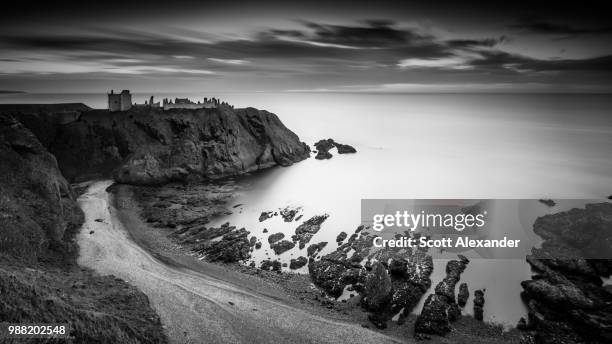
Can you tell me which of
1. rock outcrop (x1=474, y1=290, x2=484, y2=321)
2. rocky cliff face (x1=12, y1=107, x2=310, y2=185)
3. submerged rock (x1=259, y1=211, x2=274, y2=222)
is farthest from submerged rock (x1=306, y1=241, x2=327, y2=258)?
rocky cliff face (x1=12, y1=107, x2=310, y2=185)

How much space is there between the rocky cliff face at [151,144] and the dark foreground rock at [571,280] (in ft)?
166

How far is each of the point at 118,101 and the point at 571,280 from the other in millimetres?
75712

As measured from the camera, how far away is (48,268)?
26.8 m

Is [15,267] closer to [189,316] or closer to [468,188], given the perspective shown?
[189,316]

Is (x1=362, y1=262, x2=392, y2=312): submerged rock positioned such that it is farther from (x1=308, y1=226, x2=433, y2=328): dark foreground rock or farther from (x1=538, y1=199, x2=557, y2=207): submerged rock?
(x1=538, y1=199, x2=557, y2=207): submerged rock

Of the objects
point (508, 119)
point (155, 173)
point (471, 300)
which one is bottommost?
point (471, 300)

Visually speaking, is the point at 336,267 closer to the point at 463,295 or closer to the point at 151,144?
the point at 463,295

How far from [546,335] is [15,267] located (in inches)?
1454

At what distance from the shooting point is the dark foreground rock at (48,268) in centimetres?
1841

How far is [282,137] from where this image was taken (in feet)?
273

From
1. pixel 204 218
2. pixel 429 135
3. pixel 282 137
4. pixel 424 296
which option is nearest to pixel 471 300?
pixel 424 296

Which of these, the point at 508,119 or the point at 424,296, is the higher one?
the point at 508,119

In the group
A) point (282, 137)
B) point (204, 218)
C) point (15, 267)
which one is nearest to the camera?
point (15, 267)

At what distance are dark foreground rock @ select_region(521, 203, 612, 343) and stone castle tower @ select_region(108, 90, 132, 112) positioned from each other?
236 ft
